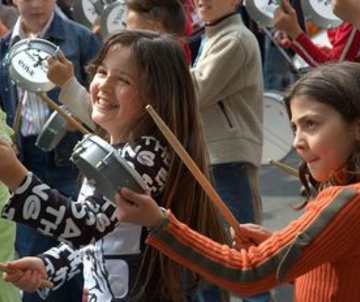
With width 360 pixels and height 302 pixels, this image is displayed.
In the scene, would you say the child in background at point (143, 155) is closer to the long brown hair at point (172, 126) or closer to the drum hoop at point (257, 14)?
the long brown hair at point (172, 126)

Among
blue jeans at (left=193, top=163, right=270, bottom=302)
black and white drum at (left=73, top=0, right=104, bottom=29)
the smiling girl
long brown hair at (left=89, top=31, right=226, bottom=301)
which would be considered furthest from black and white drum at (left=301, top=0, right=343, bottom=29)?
the smiling girl

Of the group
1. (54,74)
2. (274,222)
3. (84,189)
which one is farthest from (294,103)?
(274,222)

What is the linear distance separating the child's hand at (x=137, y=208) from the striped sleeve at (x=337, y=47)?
2014mm

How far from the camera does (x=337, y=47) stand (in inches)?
140

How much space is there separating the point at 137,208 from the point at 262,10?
2472mm

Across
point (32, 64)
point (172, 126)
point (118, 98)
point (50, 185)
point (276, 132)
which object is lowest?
point (276, 132)

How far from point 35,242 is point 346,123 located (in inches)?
81.2

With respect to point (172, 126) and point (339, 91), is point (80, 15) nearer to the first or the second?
point (172, 126)

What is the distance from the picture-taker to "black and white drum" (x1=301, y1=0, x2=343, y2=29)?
3707mm

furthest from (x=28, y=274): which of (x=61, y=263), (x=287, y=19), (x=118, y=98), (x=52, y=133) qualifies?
(x=287, y=19)

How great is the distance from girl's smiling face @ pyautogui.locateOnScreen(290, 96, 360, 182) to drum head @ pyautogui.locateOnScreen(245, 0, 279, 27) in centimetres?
211

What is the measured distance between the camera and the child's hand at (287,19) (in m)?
3.36

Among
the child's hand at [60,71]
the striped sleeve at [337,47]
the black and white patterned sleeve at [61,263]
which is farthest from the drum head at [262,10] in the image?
the black and white patterned sleeve at [61,263]

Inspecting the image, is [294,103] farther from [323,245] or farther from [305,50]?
[305,50]
